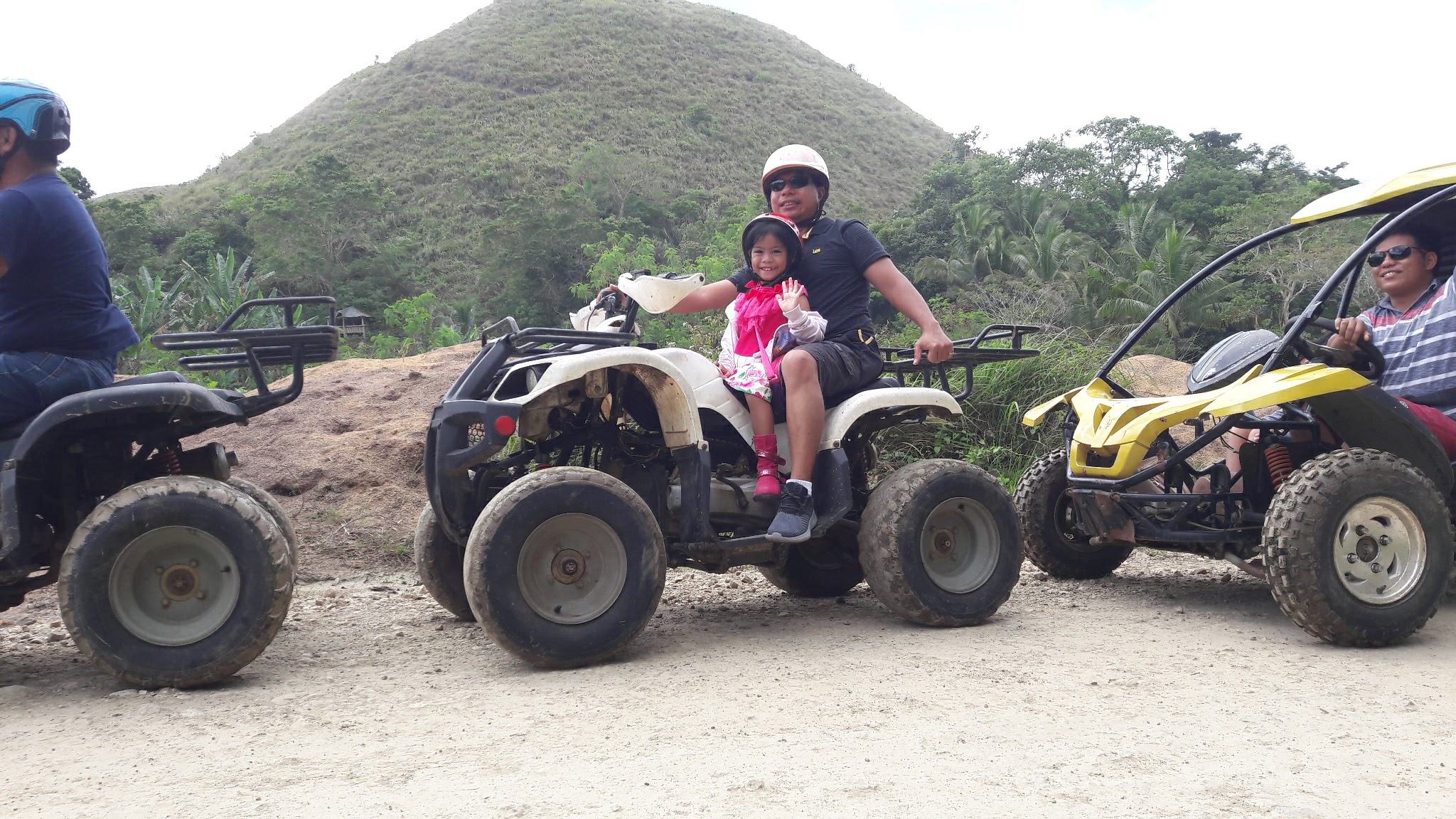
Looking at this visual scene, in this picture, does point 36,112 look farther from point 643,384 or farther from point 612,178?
point 612,178

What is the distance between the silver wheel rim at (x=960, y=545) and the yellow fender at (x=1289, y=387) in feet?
3.58

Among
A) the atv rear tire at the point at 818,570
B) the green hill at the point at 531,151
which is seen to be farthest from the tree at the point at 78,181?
the atv rear tire at the point at 818,570

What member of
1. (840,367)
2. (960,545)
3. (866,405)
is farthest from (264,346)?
(960,545)

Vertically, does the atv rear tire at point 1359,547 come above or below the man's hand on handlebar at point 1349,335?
below

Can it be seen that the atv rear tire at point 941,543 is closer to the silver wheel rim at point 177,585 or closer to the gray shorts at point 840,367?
the gray shorts at point 840,367

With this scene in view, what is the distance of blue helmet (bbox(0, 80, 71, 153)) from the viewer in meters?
4.04

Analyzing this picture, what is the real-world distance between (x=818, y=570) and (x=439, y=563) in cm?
197

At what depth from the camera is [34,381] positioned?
13.1ft

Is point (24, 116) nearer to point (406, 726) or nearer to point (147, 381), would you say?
point (147, 381)

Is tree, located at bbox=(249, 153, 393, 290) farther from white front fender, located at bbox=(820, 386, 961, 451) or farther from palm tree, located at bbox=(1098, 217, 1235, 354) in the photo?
white front fender, located at bbox=(820, 386, 961, 451)

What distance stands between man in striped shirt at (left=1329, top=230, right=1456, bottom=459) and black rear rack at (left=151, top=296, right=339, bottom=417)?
4.48m

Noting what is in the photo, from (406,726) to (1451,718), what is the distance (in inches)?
128

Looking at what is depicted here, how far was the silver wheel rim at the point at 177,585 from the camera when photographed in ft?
12.9

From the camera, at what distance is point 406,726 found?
338cm
